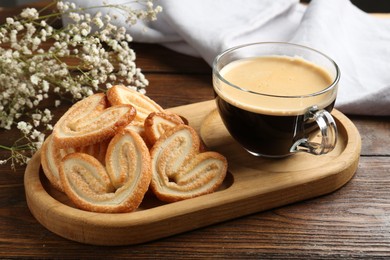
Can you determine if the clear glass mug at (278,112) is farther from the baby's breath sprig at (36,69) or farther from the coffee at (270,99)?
the baby's breath sprig at (36,69)

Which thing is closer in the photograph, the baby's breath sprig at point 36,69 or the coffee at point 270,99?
the coffee at point 270,99

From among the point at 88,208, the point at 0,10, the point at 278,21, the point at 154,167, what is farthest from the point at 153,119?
the point at 0,10

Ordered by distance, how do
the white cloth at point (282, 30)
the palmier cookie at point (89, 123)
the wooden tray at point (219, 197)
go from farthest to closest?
the white cloth at point (282, 30) < the palmier cookie at point (89, 123) < the wooden tray at point (219, 197)

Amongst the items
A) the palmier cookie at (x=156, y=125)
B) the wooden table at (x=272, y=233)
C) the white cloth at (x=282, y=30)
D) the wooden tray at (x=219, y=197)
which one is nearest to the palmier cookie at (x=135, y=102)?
the palmier cookie at (x=156, y=125)

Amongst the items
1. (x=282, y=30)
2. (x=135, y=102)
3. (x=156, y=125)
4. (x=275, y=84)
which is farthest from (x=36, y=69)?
(x=282, y=30)

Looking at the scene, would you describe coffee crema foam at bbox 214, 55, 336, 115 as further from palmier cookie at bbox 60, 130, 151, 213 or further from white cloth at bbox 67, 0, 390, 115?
white cloth at bbox 67, 0, 390, 115
